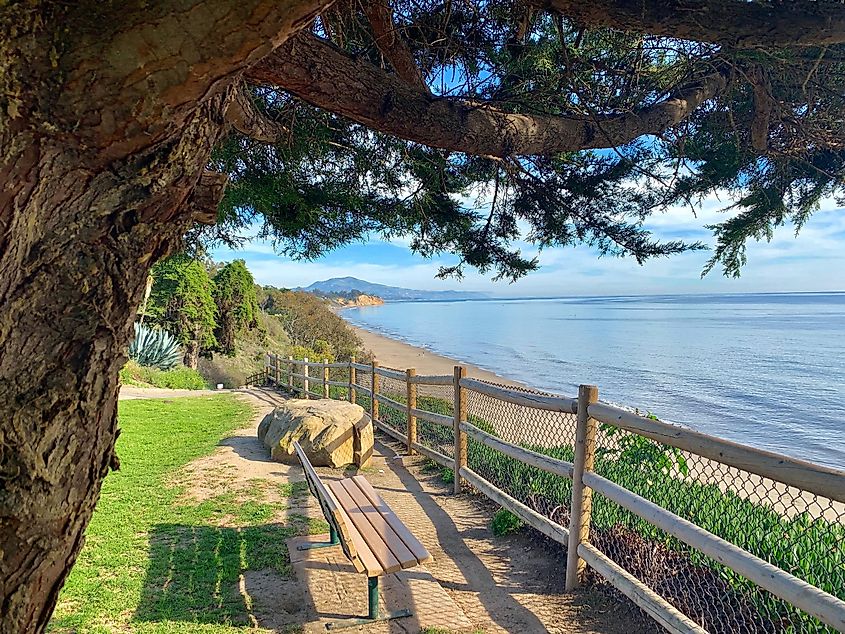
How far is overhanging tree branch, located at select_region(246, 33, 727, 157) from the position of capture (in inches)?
89.4

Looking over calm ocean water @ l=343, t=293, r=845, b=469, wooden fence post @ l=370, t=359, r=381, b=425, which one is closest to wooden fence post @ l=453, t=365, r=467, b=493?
wooden fence post @ l=370, t=359, r=381, b=425

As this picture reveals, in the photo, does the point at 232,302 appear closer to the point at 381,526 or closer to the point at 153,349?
the point at 153,349

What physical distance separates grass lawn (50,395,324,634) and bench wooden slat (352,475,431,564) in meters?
0.67

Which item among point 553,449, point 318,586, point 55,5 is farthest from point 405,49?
point 553,449

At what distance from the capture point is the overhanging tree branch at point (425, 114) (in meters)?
2.27

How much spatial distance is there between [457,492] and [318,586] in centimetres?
221

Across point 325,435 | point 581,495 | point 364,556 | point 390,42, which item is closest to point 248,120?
point 390,42

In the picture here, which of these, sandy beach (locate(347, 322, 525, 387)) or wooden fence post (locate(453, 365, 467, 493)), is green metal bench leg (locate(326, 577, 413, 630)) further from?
sandy beach (locate(347, 322, 525, 387))

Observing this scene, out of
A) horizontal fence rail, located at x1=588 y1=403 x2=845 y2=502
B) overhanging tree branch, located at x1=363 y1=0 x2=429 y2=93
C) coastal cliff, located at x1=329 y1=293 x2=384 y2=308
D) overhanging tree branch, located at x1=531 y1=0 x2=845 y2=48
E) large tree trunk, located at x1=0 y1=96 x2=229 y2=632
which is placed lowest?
horizontal fence rail, located at x1=588 y1=403 x2=845 y2=502

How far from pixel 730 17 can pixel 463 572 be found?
3.38 meters

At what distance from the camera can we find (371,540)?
3143mm

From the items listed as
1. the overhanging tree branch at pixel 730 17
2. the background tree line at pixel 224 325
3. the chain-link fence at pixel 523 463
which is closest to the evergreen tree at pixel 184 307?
the background tree line at pixel 224 325

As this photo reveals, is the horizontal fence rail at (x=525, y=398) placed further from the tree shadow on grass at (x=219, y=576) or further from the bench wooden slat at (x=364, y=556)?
the tree shadow on grass at (x=219, y=576)

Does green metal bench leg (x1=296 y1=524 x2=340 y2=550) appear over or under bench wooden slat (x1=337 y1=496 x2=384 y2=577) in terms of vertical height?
under
